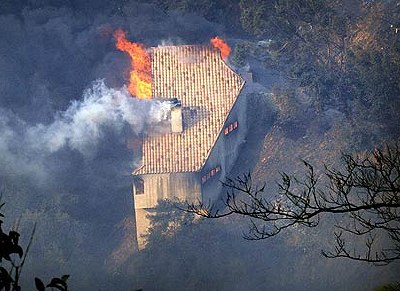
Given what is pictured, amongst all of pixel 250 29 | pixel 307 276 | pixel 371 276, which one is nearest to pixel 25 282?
pixel 307 276

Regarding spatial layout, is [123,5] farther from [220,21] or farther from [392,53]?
[392,53]

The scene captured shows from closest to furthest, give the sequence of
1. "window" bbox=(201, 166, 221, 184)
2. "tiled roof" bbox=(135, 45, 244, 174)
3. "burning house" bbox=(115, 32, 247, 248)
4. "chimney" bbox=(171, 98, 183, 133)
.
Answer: "burning house" bbox=(115, 32, 247, 248) → "tiled roof" bbox=(135, 45, 244, 174) → "window" bbox=(201, 166, 221, 184) → "chimney" bbox=(171, 98, 183, 133)

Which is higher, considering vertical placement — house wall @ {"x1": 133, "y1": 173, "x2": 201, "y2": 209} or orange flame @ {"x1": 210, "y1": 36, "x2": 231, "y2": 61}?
orange flame @ {"x1": 210, "y1": 36, "x2": 231, "y2": 61}

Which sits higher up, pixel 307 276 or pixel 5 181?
pixel 5 181

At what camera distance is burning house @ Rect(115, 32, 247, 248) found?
153 ft

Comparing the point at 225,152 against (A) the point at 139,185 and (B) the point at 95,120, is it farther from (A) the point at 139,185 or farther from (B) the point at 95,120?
(B) the point at 95,120

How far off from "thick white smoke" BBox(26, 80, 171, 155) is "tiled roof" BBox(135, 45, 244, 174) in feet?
4.50

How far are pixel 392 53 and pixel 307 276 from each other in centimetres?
1546

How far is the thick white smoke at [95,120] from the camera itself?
49.2 m

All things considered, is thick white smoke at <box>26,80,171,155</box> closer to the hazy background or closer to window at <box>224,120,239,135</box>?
the hazy background

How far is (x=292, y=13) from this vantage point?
51.1 m

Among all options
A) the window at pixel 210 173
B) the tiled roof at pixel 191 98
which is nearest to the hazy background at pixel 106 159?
the tiled roof at pixel 191 98

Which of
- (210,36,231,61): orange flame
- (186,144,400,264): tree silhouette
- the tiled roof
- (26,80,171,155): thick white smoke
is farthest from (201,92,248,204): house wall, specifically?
(26,80,171,155): thick white smoke

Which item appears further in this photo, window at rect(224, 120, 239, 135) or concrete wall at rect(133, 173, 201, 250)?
window at rect(224, 120, 239, 135)
